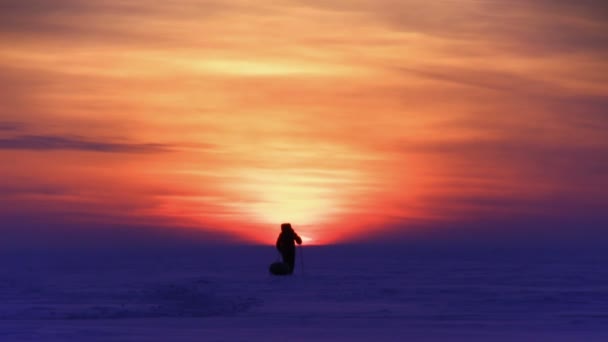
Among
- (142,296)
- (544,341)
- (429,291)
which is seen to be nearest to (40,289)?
(142,296)

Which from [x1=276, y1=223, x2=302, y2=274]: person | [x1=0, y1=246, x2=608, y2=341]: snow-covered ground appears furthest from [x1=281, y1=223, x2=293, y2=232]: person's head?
[x1=0, y1=246, x2=608, y2=341]: snow-covered ground

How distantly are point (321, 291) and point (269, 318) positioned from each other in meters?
5.60

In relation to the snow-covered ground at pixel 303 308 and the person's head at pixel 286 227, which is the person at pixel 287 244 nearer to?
the person's head at pixel 286 227

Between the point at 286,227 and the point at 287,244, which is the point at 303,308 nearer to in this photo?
the point at 287,244

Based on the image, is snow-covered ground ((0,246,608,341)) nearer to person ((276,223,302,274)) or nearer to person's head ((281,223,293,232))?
person ((276,223,302,274))

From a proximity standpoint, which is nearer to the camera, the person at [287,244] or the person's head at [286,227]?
the person at [287,244]

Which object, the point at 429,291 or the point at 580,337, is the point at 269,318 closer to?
the point at 580,337

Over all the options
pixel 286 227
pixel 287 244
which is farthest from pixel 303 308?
pixel 286 227

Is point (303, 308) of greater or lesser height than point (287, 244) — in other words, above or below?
below

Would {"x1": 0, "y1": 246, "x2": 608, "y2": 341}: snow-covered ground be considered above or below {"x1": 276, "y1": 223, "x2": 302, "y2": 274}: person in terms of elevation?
below

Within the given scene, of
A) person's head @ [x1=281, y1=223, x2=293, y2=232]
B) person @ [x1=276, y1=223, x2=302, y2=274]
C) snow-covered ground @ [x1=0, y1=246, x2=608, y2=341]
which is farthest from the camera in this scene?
person's head @ [x1=281, y1=223, x2=293, y2=232]

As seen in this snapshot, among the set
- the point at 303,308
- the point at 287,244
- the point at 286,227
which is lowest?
the point at 303,308

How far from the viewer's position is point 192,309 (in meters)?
19.8

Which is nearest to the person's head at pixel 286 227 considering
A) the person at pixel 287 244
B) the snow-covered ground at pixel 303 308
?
the person at pixel 287 244
